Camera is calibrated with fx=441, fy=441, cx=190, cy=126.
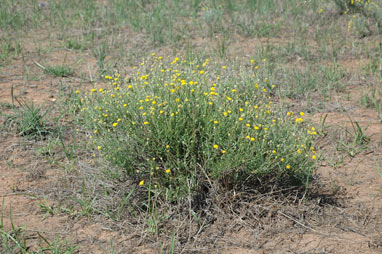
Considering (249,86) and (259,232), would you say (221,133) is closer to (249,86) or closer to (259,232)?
(259,232)

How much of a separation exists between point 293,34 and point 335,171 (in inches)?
136

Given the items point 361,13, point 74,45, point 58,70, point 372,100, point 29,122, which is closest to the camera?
point 29,122

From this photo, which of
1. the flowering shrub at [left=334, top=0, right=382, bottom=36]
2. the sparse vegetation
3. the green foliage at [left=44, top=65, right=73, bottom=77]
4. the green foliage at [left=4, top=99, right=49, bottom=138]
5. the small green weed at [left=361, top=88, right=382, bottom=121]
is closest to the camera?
the sparse vegetation

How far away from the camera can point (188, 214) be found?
298cm

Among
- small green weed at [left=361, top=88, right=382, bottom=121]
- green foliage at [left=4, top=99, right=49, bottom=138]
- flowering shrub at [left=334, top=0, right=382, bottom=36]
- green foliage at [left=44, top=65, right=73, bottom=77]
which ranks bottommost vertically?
small green weed at [left=361, top=88, right=382, bottom=121]

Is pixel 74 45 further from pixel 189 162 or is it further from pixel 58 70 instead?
pixel 189 162

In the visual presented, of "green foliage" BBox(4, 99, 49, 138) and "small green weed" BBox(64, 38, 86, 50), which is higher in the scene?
"small green weed" BBox(64, 38, 86, 50)

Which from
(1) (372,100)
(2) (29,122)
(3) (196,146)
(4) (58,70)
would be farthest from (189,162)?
(4) (58,70)

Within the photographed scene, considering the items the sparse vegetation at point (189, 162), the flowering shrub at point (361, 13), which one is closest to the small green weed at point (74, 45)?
the sparse vegetation at point (189, 162)

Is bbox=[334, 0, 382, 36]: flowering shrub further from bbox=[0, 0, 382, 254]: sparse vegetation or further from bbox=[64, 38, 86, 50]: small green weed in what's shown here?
bbox=[64, 38, 86, 50]: small green weed

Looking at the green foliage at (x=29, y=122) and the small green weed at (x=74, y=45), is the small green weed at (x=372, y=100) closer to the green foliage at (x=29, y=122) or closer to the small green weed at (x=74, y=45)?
the green foliage at (x=29, y=122)

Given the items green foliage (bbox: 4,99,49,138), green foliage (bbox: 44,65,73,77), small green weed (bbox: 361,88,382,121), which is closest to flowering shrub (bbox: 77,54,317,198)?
green foliage (bbox: 4,99,49,138)

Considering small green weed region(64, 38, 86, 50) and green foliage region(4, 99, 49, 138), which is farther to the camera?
small green weed region(64, 38, 86, 50)

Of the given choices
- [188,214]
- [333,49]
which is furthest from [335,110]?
[188,214]
